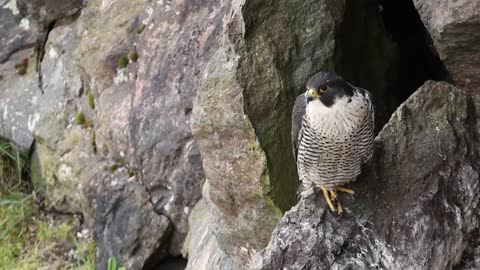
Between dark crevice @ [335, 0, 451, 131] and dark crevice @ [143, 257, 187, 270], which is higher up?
dark crevice @ [335, 0, 451, 131]

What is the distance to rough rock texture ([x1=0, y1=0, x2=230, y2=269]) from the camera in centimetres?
522

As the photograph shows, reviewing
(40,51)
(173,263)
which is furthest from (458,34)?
(40,51)

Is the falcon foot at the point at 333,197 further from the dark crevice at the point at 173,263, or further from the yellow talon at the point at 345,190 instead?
the dark crevice at the point at 173,263

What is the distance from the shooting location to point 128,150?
18.1ft

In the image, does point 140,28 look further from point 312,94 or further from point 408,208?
point 408,208

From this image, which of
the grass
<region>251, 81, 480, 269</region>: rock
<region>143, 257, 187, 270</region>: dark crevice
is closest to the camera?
<region>251, 81, 480, 269</region>: rock

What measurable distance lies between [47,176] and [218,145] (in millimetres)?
3185

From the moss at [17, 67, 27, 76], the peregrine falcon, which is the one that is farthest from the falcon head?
the moss at [17, 67, 27, 76]

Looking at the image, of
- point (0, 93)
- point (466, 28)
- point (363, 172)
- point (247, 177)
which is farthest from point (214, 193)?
point (0, 93)

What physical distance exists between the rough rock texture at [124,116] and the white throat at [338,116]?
2.13 meters

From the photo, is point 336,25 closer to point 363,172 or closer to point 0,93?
point 363,172

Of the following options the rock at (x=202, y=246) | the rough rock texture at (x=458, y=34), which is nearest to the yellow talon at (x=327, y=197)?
the rough rock texture at (x=458, y=34)

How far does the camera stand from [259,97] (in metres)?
3.94

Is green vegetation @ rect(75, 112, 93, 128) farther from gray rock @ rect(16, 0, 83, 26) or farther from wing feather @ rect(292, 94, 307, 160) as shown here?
wing feather @ rect(292, 94, 307, 160)
